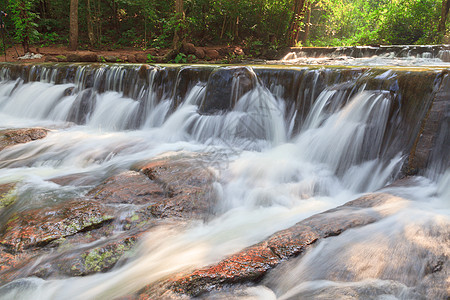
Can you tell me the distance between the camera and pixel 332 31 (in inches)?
1049

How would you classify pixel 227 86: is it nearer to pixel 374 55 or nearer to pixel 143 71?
pixel 143 71

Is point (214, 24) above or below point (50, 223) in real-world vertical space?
above

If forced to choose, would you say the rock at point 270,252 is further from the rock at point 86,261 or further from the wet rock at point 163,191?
the wet rock at point 163,191

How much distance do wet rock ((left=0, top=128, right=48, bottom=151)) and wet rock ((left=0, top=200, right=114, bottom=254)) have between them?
114 inches

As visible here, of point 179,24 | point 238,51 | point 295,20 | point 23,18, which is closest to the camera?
point 23,18

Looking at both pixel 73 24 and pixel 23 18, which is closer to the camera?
pixel 23 18

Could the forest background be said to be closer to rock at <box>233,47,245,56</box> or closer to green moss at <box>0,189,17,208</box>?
rock at <box>233,47,245,56</box>

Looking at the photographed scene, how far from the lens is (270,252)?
2.20 m

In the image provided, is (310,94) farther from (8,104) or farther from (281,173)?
(8,104)

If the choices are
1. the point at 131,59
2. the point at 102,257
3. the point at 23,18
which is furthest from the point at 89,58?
the point at 102,257

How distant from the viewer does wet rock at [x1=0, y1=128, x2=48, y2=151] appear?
533cm

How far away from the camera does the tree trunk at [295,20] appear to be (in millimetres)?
13562

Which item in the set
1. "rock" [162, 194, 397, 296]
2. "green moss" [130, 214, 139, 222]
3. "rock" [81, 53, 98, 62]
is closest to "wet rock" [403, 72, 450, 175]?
"rock" [162, 194, 397, 296]

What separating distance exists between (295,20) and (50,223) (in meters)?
13.4
